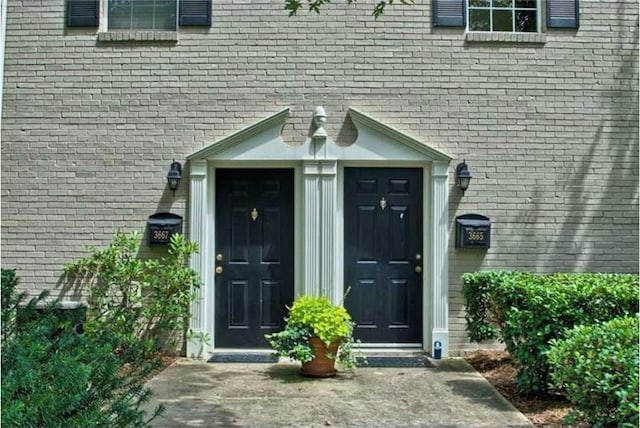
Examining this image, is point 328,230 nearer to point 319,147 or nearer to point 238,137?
point 319,147

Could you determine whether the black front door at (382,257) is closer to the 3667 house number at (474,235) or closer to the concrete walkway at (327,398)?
the 3667 house number at (474,235)

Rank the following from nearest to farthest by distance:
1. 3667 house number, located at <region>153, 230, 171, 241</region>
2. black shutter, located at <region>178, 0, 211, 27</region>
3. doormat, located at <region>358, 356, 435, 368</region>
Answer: doormat, located at <region>358, 356, 435, 368</region> < 3667 house number, located at <region>153, 230, 171, 241</region> < black shutter, located at <region>178, 0, 211, 27</region>

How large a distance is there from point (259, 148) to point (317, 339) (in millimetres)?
2246

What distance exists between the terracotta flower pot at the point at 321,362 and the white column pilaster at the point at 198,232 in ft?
4.86

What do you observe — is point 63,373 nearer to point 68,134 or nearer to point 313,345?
point 313,345

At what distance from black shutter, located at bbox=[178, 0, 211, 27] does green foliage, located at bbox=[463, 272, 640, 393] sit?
4.23m

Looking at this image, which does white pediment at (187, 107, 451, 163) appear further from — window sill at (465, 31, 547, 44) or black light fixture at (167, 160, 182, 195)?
window sill at (465, 31, 547, 44)

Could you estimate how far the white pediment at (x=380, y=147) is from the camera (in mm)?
6199

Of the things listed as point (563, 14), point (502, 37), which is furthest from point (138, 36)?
point (563, 14)

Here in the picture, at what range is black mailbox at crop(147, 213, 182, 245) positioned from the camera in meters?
6.13

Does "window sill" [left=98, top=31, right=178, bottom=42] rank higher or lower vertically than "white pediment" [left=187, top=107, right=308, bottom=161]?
higher

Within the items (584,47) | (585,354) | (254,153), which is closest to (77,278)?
(254,153)

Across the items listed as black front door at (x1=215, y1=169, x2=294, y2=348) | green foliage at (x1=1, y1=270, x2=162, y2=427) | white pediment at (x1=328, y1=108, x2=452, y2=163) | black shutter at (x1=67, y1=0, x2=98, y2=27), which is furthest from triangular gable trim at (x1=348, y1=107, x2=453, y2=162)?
green foliage at (x1=1, y1=270, x2=162, y2=427)

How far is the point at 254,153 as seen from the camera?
20.3ft
